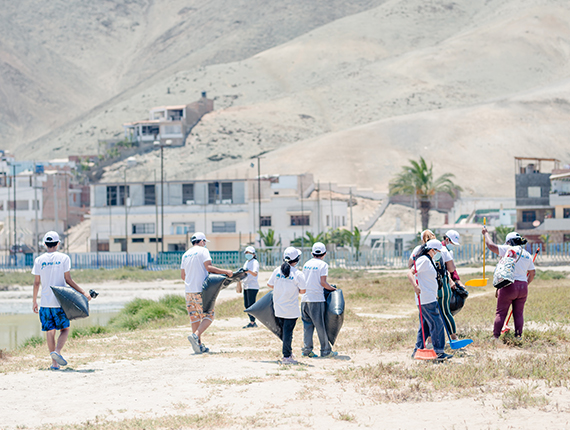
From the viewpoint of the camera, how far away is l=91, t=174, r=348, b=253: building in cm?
6150

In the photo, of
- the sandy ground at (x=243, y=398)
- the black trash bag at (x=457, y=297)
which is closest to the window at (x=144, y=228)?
the sandy ground at (x=243, y=398)

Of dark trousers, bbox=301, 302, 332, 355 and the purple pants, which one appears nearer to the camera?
dark trousers, bbox=301, 302, 332, 355

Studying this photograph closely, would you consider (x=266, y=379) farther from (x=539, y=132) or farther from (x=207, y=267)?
(x=539, y=132)

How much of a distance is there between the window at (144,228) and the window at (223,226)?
17.7 ft

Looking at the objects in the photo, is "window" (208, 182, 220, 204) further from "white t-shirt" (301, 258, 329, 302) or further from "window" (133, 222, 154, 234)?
"white t-shirt" (301, 258, 329, 302)

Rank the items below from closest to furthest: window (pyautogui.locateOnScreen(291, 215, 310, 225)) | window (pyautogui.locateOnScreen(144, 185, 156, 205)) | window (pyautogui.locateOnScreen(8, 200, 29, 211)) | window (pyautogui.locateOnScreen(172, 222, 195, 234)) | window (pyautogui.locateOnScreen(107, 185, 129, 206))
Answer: window (pyautogui.locateOnScreen(291, 215, 310, 225)) → window (pyautogui.locateOnScreen(172, 222, 195, 234)) → window (pyautogui.locateOnScreen(144, 185, 156, 205)) → window (pyautogui.locateOnScreen(107, 185, 129, 206)) → window (pyautogui.locateOnScreen(8, 200, 29, 211))

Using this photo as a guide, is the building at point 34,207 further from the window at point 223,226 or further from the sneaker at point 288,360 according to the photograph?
the sneaker at point 288,360

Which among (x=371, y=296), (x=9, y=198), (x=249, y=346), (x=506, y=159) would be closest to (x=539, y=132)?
(x=506, y=159)

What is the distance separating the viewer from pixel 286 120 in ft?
449

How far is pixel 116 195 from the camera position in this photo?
219ft

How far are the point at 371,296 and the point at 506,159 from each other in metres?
80.8

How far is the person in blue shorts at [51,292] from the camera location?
10.7 m

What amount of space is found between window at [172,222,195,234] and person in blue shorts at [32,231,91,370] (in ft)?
166

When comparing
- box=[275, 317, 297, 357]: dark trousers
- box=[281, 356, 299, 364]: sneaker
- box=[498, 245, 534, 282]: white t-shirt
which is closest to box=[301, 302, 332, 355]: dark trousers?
box=[275, 317, 297, 357]: dark trousers
